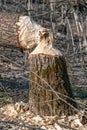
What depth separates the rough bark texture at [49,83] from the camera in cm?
524

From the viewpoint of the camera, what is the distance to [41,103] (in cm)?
529

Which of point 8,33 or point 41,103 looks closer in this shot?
point 41,103

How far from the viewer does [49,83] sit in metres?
5.21

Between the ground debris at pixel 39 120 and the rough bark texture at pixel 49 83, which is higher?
the rough bark texture at pixel 49 83

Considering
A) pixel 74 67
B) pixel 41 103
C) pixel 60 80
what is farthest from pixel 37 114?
pixel 74 67

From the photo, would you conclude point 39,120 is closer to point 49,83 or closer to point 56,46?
point 49,83

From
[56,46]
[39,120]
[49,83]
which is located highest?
[56,46]

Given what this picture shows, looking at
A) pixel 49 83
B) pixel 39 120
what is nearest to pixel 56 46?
pixel 49 83

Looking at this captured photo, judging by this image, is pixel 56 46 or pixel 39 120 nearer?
pixel 39 120

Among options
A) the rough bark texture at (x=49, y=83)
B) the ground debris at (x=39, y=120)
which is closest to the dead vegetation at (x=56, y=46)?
the ground debris at (x=39, y=120)

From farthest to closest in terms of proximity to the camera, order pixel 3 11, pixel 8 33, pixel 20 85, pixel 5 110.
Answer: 1. pixel 3 11
2. pixel 8 33
3. pixel 20 85
4. pixel 5 110

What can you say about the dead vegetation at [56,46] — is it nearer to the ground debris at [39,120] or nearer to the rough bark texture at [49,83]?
the ground debris at [39,120]

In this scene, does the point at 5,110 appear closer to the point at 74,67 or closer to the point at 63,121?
the point at 63,121

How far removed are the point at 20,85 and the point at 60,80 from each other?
3.52 meters
